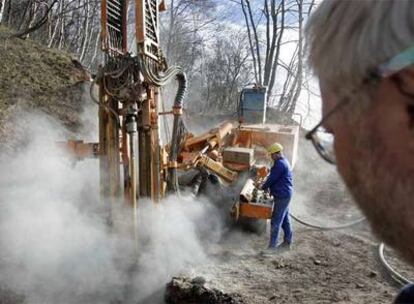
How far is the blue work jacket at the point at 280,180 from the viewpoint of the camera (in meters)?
7.80

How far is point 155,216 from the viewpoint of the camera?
639 centimetres

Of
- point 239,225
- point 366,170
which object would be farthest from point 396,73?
point 239,225

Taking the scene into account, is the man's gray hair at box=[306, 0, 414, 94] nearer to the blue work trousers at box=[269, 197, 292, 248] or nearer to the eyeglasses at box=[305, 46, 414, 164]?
the eyeglasses at box=[305, 46, 414, 164]

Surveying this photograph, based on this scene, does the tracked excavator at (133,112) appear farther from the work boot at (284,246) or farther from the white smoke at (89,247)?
the work boot at (284,246)

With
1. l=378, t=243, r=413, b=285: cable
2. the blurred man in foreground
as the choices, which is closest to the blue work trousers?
l=378, t=243, r=413, b=285: cable

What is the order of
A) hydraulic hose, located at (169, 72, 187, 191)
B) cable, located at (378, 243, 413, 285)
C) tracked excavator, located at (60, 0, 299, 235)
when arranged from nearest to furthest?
tracked excavator, located at (60, 0, 299, 235), hydraulic hose, located at (169, 72, 187, 191), cable, located at (378, 243, 413, 285)

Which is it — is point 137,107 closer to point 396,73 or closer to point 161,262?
point 161,262

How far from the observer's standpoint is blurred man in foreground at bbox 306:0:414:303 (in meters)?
0.78

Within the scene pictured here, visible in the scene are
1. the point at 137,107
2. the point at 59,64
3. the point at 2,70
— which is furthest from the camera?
the point at 59,64

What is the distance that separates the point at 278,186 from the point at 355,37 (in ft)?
23.6

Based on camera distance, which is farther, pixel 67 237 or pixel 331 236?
pixel 331 236

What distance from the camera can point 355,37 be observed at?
32.4 inches

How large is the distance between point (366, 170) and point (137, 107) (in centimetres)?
495

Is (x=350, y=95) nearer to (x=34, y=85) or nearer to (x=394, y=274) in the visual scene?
(x=394, y=274)
